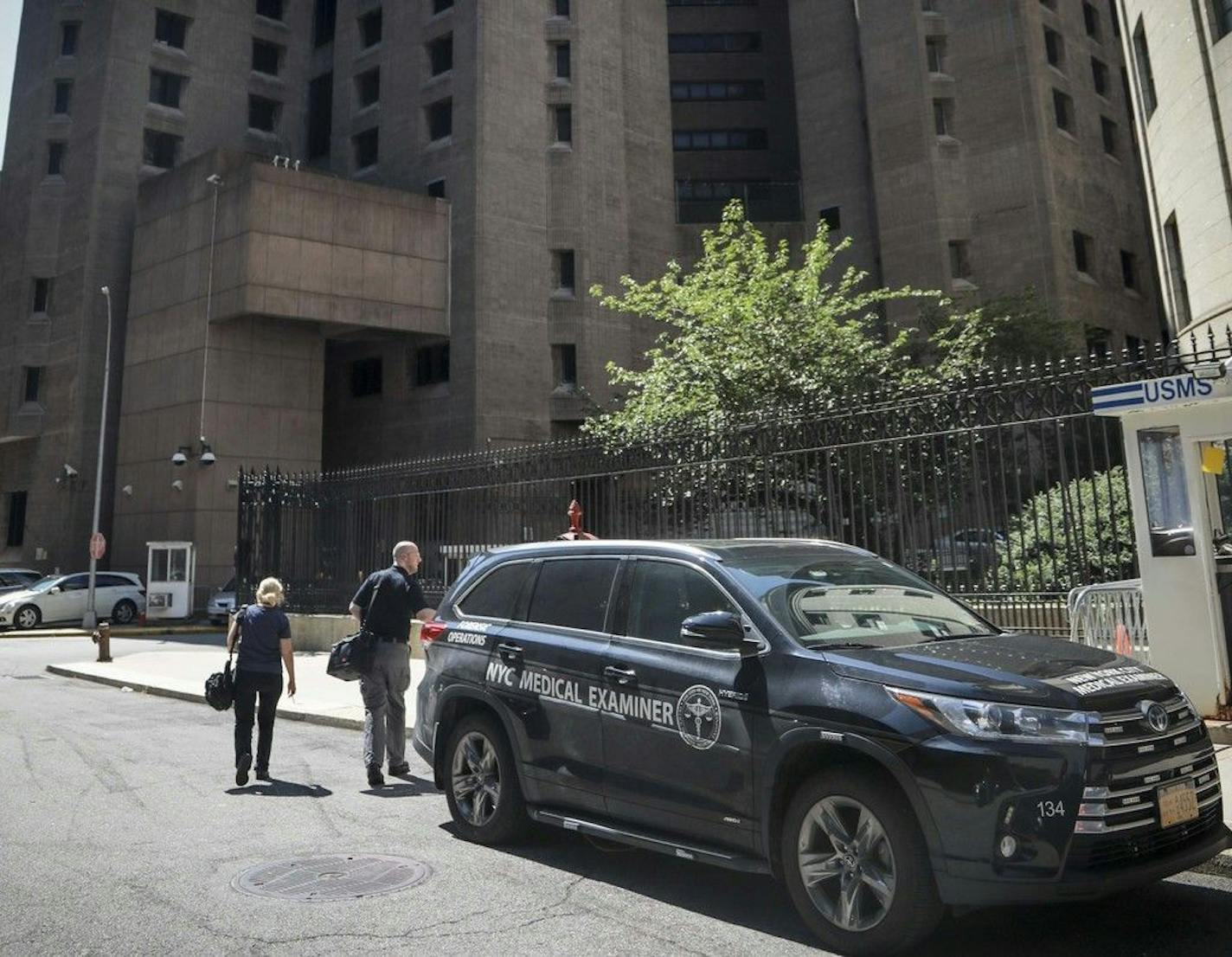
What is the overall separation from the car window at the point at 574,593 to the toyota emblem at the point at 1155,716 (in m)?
2.71

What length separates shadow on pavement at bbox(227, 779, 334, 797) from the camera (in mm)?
7707

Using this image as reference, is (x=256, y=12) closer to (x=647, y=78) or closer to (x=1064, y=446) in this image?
(x=647, y=78)

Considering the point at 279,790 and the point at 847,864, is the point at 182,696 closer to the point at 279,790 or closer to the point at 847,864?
the point at 279,790

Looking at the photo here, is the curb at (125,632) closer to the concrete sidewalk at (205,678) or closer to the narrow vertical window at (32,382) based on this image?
the concrete sidewalk at (205,678)

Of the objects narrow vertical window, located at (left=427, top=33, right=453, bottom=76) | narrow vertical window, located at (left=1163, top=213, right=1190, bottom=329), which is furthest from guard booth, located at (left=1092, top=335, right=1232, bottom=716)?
narrow vertical window, located at (left=427, top=33, right=453, bottom=76)

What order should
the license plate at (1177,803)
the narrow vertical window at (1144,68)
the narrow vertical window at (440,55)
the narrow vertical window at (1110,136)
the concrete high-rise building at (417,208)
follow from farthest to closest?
the narrow vertical window at (1110,136), the narrow vertical window at (440,55), the concrete high-rise building at (417,208), the narrow vertical window at (1144,68), the license plate at (1177,803)

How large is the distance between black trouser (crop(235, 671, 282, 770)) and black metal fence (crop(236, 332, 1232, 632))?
582 centimetres

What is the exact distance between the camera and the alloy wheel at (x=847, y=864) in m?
4.12

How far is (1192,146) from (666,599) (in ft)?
54.5

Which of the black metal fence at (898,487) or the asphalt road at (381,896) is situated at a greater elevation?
the black metal fence at (898,487)

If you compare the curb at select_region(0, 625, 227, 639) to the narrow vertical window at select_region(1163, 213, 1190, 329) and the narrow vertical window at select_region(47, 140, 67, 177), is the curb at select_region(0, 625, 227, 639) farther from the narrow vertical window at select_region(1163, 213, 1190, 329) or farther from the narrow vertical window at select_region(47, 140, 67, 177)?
Answer: the narrow vertical window at select_region(1163, 213, 1190, 329)

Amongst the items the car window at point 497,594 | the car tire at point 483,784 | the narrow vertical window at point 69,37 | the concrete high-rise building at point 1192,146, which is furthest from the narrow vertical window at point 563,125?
the car tire at point 483,784

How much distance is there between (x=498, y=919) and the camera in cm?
469

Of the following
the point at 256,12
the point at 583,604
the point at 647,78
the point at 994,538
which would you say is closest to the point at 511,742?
the point at 583,604
